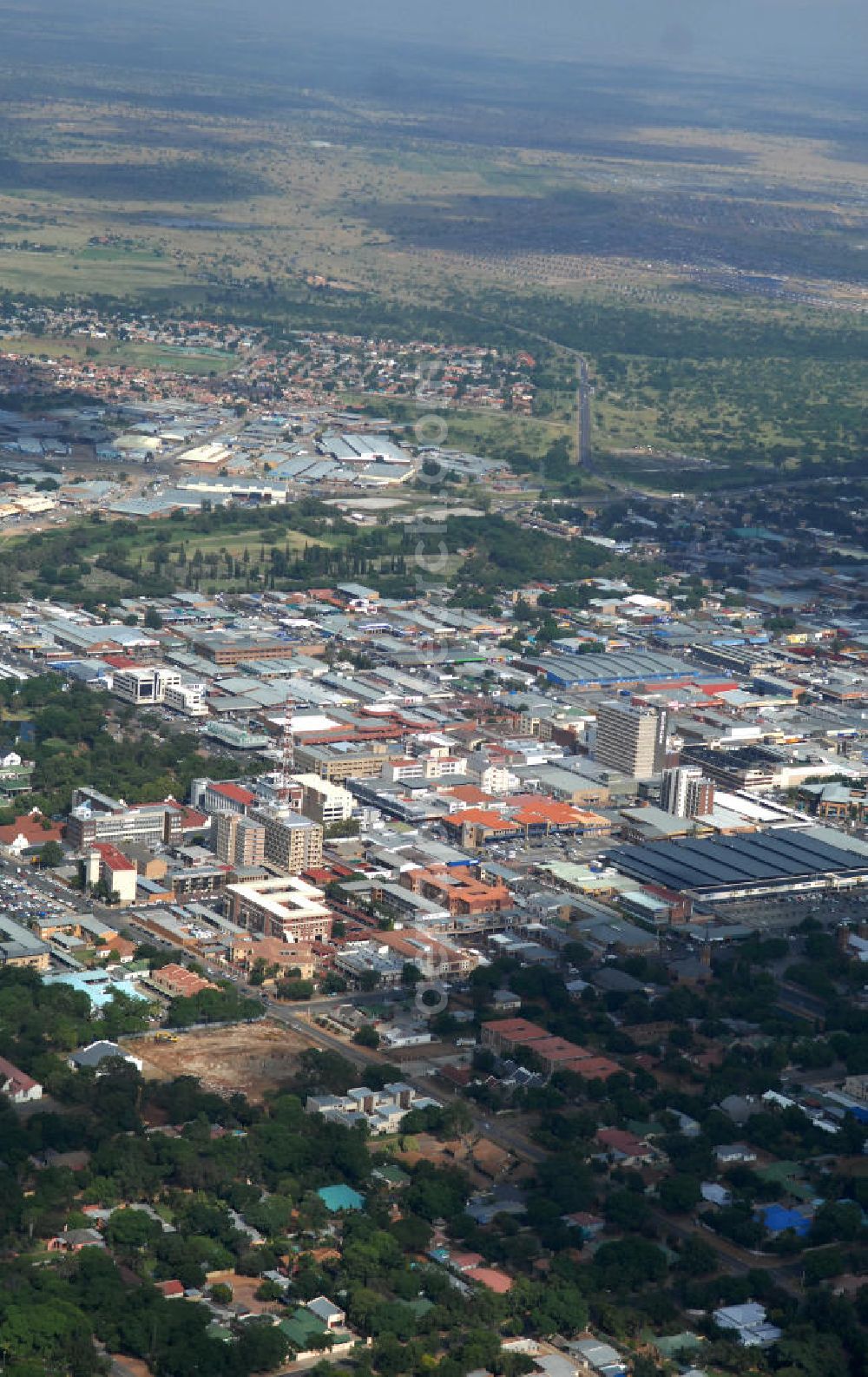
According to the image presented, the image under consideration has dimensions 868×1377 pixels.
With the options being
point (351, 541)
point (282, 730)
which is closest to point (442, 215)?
point (351, 541)

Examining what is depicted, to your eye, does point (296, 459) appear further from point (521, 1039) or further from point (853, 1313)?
point (853, 1313)

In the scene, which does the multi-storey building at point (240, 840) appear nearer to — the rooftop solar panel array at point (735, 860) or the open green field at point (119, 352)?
the rooftop solar panel array at point (735, 860)

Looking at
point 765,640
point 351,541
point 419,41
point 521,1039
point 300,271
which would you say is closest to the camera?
point 521,1039

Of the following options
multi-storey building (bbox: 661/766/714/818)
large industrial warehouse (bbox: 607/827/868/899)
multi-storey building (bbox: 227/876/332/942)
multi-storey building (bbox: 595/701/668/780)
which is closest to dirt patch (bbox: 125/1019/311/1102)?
multi-storey building (bbox: 227/876/332/942)

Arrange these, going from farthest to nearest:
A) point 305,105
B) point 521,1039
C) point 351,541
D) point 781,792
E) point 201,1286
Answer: point 305,105
point 351,541
point 781,792
point 521,1039
point 201,1286

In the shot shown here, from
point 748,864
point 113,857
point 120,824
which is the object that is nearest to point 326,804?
point 120,824

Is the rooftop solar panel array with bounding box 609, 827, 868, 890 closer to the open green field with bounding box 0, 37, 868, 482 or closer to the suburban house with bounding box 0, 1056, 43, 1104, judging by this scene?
the suburban house with bounding box 0, 1056, 43, 1104
